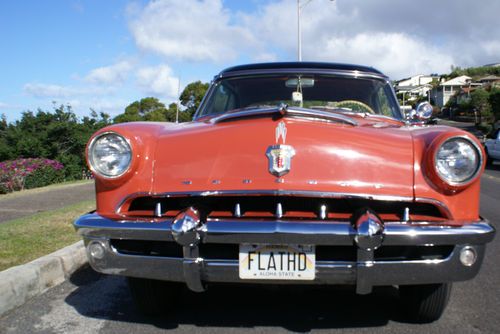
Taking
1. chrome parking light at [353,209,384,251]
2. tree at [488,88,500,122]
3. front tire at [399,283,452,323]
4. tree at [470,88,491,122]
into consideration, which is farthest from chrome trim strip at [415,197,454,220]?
tree at [470,88,491,122]

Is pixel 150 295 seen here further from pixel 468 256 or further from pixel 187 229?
pixel 468 256

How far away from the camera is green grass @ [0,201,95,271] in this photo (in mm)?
4328

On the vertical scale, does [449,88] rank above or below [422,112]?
above

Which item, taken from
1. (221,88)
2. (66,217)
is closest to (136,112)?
(66,217)

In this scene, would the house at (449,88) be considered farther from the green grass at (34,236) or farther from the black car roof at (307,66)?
the black car roof at (307,66)

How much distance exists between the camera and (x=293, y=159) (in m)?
2.62

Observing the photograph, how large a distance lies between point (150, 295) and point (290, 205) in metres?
1.05

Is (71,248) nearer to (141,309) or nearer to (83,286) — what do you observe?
(83,286)

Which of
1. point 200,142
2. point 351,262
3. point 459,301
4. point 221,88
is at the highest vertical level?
point 221,88

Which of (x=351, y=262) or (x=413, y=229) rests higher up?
(x=413, y=229)

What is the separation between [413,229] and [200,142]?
1208 mm

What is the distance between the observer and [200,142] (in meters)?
2.82

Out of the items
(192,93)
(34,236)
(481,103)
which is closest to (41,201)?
(34,236)

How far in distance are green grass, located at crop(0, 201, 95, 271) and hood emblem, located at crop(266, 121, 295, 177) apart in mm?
2530
